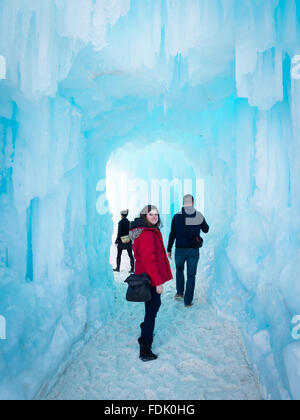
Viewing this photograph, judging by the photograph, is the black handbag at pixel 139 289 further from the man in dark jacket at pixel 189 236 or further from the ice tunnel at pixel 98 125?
the man in dark jacket at pixel 189 236

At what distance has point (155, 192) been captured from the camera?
11938 mm

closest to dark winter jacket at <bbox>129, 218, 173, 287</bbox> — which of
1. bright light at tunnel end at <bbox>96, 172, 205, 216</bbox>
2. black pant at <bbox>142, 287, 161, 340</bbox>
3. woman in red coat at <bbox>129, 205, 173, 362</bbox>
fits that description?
woman in red coat at <bbox>129, 205, 173, 362</bbox>

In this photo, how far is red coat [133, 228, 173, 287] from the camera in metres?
2.76

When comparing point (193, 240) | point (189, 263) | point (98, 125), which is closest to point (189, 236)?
point (193, 240)

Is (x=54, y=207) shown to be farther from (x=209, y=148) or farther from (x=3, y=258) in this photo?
(x=209, y=148)

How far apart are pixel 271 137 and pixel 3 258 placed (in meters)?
3.84

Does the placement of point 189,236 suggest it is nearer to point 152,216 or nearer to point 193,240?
point 193,240

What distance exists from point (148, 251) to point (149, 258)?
8 centimetres

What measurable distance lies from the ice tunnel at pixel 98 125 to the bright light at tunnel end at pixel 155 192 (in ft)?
15.8

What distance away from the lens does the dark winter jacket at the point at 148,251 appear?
2.76 metres

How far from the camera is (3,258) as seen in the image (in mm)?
3244

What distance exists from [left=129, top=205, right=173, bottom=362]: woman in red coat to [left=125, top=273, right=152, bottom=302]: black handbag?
0.26 feet
